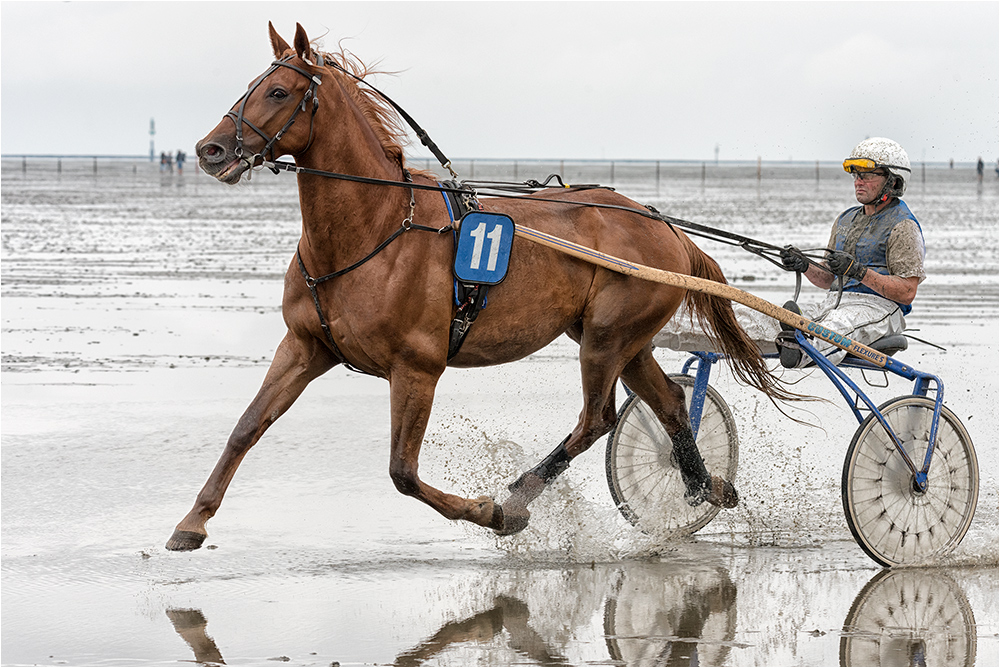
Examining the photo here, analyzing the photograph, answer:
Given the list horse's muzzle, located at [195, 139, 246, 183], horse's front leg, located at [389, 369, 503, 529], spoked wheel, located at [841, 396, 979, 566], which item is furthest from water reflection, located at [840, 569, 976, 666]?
horse's muzzle, located at [195, 139, 246, 183]

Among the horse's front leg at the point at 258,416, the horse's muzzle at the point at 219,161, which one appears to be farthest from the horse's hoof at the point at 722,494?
the horse's muzzle at the point at 219,161

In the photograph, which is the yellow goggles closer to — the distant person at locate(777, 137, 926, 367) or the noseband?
the distant person at locate(777, 137, 926, 367)

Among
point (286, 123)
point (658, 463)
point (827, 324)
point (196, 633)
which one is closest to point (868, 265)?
point (827, 324)

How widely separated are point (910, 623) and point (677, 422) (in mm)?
1645

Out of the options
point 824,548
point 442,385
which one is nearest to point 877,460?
point 824,548

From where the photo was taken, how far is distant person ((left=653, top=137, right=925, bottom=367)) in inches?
239

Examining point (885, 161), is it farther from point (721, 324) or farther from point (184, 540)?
point (184, 540)

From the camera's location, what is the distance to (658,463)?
260 inches

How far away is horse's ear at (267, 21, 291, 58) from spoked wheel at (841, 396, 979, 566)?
320 centimetres

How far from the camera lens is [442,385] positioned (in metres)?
9.96

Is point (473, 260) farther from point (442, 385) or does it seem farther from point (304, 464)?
point (442, 385)

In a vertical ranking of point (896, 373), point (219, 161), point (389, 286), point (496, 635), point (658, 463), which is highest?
point (219, 161)

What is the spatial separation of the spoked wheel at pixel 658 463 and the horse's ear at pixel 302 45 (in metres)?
2.52

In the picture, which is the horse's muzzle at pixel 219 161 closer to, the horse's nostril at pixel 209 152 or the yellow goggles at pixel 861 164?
the horse's nostril at pixel 209 152
